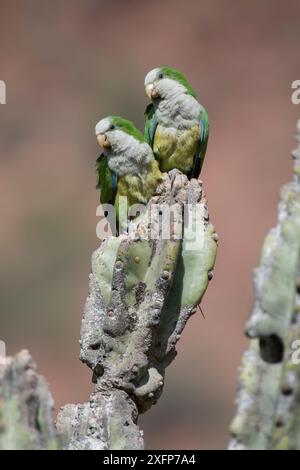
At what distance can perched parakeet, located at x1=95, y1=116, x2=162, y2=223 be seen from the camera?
5.18 metres

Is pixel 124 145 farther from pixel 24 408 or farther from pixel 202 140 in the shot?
pixel 24 408

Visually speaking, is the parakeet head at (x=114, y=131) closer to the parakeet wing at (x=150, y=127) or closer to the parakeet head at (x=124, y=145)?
the parakeet head at (x=124, y=145)

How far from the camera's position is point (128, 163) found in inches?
205

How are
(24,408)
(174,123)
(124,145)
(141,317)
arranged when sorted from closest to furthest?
(24,408) < (141,317) < (124,145) < (174,123)

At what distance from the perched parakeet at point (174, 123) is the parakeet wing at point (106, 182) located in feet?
0.90

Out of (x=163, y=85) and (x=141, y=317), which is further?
(x=163, y=85)

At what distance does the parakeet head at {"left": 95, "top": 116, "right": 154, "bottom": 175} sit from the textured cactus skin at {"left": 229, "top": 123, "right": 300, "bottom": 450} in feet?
7.02

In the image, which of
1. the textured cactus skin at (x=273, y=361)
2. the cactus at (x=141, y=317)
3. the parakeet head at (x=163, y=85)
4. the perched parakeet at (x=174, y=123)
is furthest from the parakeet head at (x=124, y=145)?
the textured cactus skin at (x=273, y=361)

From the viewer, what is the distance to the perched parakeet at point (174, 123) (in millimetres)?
5535

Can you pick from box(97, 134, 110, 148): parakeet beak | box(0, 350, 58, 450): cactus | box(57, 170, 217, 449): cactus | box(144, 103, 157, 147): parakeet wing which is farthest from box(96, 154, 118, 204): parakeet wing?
box(0, 350, 58, 450): cactus

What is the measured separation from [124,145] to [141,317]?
144cm

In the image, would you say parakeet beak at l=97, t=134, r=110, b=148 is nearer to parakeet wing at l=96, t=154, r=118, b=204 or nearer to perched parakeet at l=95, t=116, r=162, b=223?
perched parakeet at l=95, t=116, r=162, b=223

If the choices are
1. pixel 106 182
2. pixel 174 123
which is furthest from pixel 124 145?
pixel 174 123
